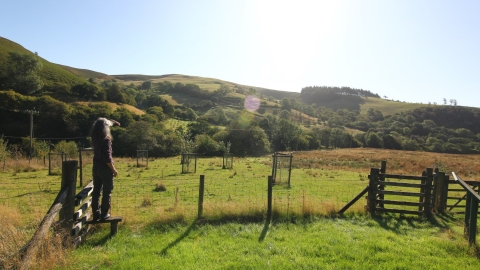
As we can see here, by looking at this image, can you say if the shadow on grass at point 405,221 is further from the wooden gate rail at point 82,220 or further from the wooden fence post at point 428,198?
the wooden gate rail at point 82,220

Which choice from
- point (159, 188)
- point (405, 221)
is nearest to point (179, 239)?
point (405, 221)

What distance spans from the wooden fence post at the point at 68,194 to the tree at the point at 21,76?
87.1m

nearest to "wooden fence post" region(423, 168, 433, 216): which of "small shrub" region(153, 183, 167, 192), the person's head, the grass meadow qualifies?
the grass meadow

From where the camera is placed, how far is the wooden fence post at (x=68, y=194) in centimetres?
584

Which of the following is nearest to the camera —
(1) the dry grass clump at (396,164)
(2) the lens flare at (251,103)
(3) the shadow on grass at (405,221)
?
(3) the shadow on grass at (405,221)

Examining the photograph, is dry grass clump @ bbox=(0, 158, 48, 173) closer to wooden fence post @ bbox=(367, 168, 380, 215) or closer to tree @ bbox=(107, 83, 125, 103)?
wooden fence post @ bbox=(367, 168, 380, 215)

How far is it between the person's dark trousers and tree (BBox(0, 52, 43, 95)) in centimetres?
8707

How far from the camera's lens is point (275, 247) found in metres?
6.38

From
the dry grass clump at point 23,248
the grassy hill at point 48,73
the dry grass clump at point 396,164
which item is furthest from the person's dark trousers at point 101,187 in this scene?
the grassy hill at point 48,73

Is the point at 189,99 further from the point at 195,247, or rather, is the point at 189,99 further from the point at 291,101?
the point at 195,247

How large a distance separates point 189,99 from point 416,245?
13734 centimetres

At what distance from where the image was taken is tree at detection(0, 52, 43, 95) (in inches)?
2953

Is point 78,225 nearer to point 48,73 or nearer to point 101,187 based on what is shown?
point 101,187

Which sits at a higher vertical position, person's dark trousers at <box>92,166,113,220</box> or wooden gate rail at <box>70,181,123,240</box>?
person's dark trousers at <box>92,166,113,220</box>
